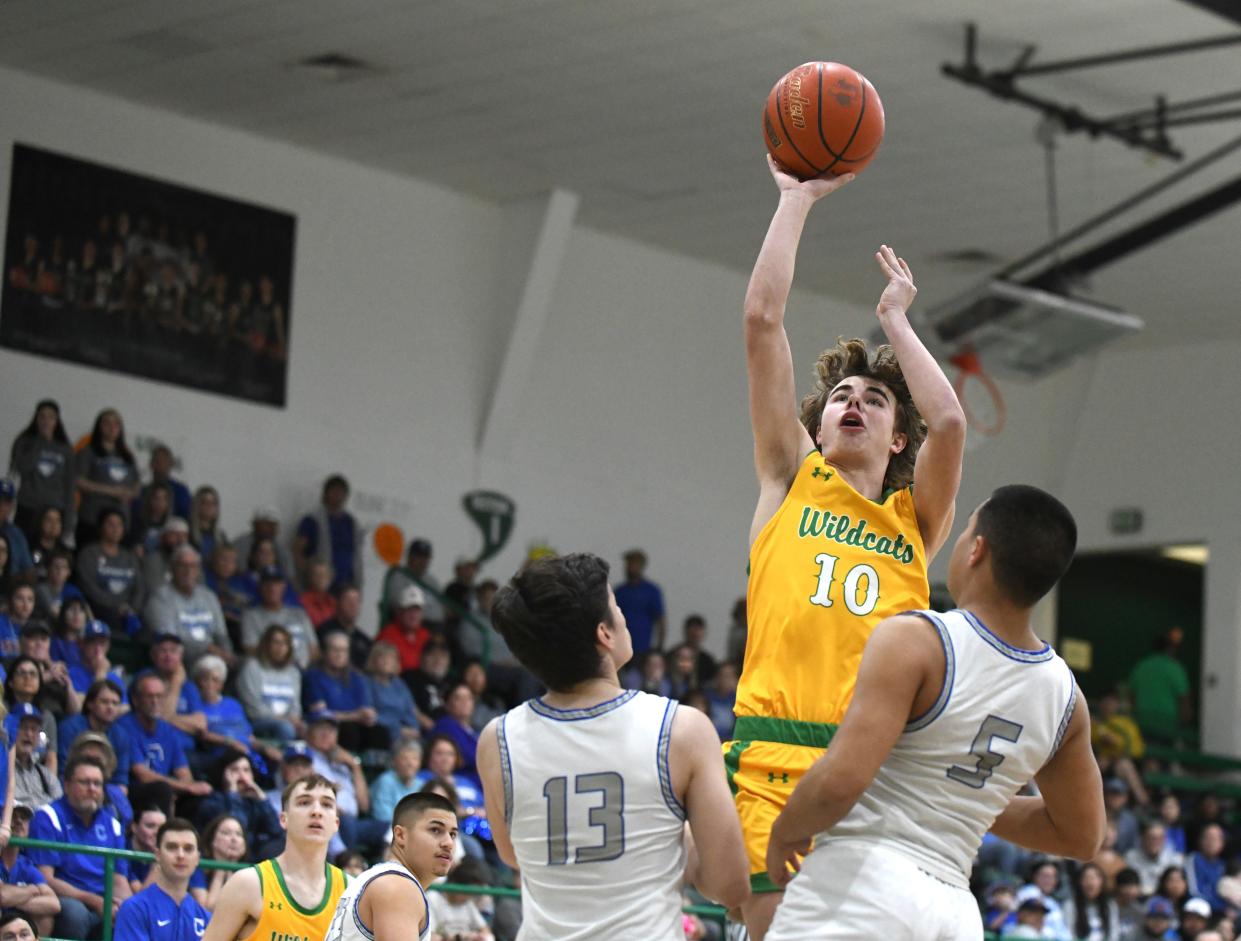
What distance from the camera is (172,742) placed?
459 inches

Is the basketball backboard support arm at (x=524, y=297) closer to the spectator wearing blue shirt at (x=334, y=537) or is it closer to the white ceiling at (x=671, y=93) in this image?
the white ceiling at (x=671, y=93)

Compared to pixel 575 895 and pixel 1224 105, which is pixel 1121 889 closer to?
pixel 1224 105

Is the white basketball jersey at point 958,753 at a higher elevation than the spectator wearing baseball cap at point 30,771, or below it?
higher

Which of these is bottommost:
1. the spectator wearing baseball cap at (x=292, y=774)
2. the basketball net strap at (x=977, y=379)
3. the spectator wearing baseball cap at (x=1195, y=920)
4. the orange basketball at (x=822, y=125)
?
the spectator wearing baseball cap at (x=1195, y=920)

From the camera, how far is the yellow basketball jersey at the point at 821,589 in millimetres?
4367

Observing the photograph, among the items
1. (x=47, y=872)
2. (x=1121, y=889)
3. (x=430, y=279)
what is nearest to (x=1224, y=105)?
(x=1121, y=889)

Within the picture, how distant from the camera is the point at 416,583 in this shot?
16.8 metres

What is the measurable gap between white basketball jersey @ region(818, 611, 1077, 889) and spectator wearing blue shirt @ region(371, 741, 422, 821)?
900 centimetres

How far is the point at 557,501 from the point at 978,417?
4.12 m

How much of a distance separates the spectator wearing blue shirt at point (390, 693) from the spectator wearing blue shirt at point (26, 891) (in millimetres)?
4754

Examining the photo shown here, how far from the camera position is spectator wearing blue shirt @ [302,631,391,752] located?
1349 centimetres

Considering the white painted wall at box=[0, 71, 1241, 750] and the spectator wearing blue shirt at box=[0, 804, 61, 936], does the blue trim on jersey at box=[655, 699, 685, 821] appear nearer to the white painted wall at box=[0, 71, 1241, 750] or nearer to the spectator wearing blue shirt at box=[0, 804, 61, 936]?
the spectator wearing blue shirt at box=[0, 804, 61, 936]

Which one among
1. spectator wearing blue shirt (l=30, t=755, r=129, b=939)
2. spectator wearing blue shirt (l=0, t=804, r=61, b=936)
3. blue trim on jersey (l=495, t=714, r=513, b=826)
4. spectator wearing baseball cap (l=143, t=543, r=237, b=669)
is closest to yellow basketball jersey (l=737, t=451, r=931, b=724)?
blue trim on jersey (l=495, t=714, r=513, b=826)

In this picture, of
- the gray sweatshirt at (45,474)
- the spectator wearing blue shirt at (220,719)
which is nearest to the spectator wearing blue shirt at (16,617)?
the spectator wearing blue shirt at (220,719)
